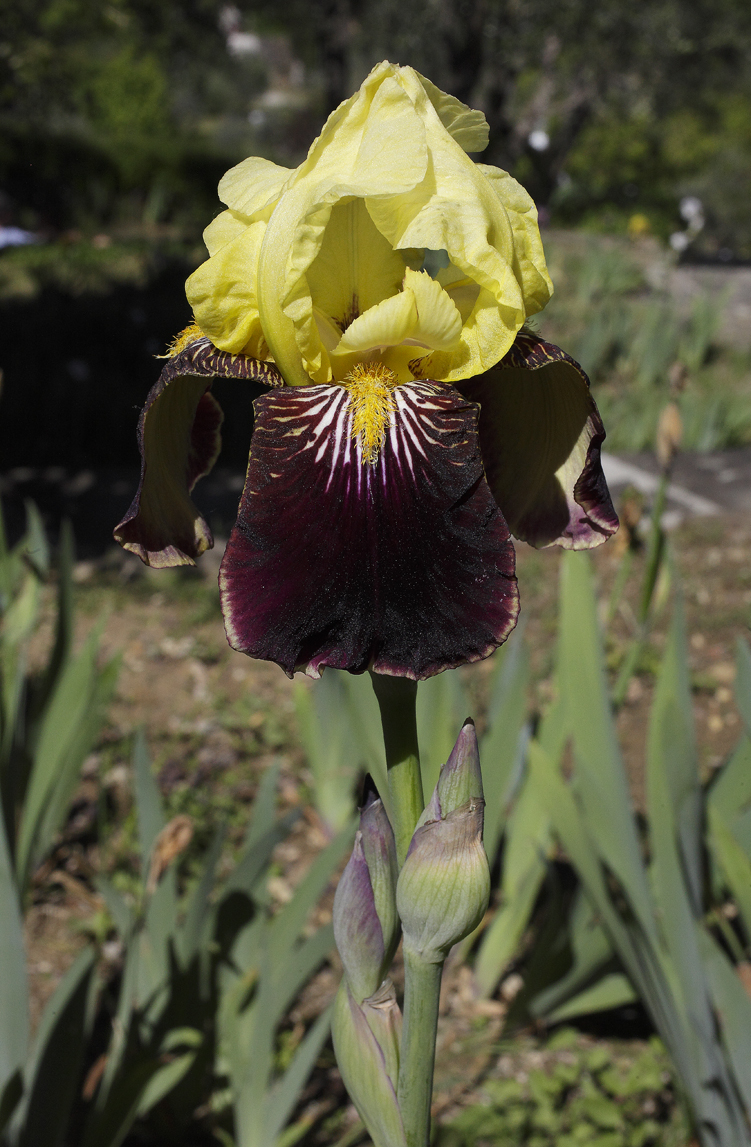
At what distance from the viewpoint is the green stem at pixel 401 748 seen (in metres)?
0.69

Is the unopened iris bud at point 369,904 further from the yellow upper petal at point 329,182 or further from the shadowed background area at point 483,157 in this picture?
the shadowed background area at point 483,157

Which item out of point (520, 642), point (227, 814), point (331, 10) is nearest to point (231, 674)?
point (227, 814)

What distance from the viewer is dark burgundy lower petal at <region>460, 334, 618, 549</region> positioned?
75 centimetres

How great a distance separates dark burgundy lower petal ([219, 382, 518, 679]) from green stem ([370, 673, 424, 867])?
0.25ft

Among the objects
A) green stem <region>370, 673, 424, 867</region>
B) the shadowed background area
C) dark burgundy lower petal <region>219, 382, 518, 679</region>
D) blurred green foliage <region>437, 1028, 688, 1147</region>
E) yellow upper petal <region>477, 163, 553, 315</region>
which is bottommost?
blurred green foliage <region>437, 1028, 688, 1147</region>

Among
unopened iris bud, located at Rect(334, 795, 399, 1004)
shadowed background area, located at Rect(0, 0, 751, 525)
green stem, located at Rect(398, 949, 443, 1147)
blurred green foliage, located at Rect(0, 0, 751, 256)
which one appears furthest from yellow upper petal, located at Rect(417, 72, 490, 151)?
blurred green foliage, located at Rect(0, 0, 751, 256)

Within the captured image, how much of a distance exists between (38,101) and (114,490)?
5166 mm

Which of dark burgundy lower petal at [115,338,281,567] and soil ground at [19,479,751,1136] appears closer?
dark burgundy lower petal at [115,338,281,567]

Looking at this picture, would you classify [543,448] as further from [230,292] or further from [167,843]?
[167,843]

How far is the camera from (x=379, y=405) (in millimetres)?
686

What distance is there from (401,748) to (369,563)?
173 millimetres

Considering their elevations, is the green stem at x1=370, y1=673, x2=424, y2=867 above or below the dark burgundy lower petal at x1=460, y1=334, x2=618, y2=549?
below

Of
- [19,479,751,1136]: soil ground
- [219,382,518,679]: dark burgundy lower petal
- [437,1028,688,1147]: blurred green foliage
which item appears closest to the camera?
[219,382,518,679]: dark burgundy lower petal

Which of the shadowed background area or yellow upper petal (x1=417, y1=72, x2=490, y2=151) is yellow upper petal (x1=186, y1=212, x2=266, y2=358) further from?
the shadowed background area
